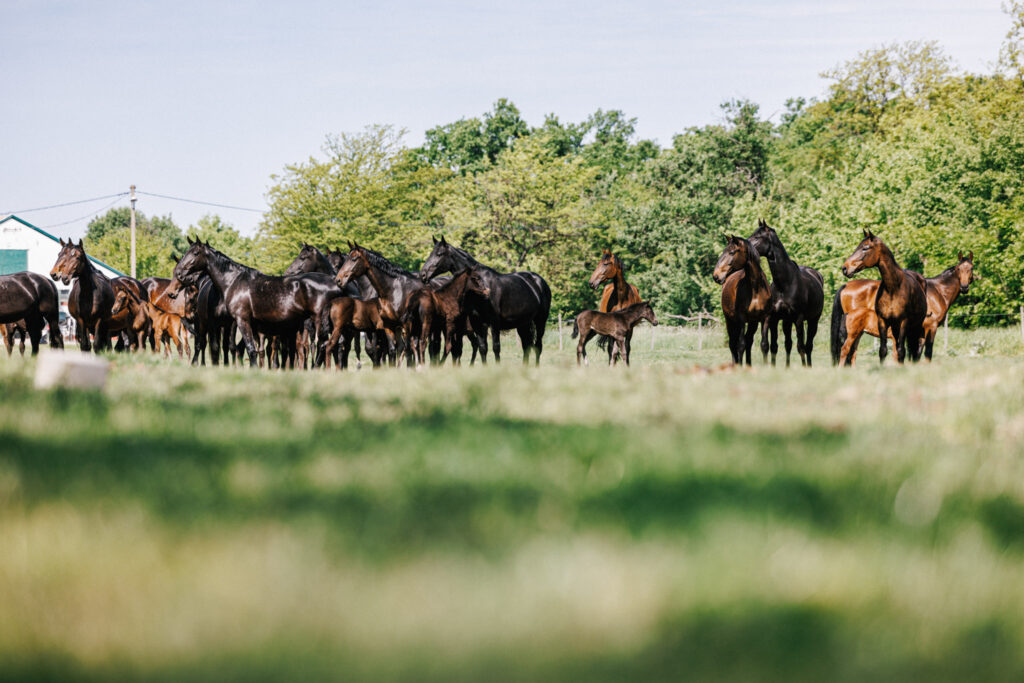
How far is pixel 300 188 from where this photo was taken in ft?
215

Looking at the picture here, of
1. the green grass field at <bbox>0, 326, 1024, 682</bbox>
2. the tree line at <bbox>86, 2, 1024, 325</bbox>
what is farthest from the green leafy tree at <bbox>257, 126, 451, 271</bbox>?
the green grass field at <bbox>0, 326, 1024, 682</bbox>

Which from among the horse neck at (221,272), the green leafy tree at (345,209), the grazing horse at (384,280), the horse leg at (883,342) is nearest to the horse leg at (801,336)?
the horse leg at (883,342)

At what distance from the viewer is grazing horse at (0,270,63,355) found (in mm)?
20531

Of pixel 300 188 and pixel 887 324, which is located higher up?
pixel 300 188

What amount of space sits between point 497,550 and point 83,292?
20031 mm

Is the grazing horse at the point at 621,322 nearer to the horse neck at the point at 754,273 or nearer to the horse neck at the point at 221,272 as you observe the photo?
the horse neck at the point at 754,273

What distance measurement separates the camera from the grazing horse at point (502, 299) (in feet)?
65.8

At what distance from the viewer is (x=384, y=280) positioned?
1783 cm

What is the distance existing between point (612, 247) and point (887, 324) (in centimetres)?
5683

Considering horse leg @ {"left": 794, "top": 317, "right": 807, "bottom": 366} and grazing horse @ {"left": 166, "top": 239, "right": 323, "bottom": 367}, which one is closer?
grazing horse @ {"left": 166, "top": 239, "right": 323, "bottom": 367}

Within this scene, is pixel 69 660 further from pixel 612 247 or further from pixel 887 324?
pixel 612 247

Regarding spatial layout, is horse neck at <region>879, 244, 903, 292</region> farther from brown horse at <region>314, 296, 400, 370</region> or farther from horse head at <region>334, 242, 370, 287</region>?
horse head at <region>334, 242, 370, 287</region>

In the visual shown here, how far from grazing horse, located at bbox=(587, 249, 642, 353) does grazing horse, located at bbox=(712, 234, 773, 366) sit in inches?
197

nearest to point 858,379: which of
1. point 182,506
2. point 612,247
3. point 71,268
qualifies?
point 182,506
